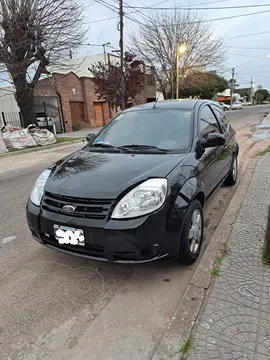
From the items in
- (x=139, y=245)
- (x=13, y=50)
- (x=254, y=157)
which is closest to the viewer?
(x=139, y=245)

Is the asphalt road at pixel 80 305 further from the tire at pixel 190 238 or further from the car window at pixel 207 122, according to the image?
the car window at pixel 207 122

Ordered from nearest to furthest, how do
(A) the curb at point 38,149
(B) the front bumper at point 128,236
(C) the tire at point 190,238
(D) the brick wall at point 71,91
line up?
→ (B) the front bumper at point 128,236
(C) the tire at point 190,238
(A) the curb at point 38,149
(D) the brick wall at point 71,91

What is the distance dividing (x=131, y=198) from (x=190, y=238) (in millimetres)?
843

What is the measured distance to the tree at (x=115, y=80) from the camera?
22031 mm

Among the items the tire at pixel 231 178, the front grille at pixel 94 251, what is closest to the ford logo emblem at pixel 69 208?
the front grille at pixel 94 251

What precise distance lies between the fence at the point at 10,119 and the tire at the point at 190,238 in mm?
16462

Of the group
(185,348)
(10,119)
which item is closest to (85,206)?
(185,348)

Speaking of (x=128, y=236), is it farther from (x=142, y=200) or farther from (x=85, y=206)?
(x=85, y=206)

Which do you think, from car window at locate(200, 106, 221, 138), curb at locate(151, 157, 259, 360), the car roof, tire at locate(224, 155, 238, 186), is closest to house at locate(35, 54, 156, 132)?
tire at locate(224, 155, 238, 186)

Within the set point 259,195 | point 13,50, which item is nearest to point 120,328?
point 259,195

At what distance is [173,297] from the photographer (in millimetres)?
2400

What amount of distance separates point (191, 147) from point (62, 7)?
12.6 meters

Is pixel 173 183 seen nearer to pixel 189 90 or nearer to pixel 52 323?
pixel 52 323

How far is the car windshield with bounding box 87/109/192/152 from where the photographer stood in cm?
321
